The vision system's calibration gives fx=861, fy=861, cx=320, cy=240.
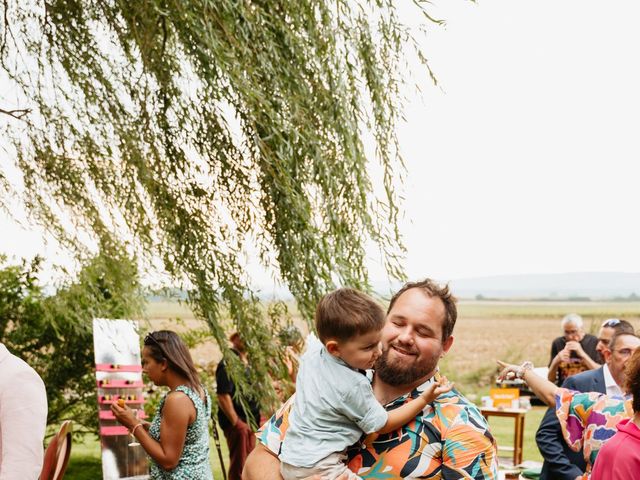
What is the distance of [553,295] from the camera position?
35.5 meters

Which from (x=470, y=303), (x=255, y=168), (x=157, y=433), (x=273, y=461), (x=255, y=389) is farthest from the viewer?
(x=470, y=303)

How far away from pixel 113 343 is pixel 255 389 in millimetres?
1829

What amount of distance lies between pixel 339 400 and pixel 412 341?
10.1 inches

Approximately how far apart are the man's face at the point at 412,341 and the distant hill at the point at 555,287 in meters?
26.4

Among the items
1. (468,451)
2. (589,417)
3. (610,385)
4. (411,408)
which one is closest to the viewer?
(468,451)

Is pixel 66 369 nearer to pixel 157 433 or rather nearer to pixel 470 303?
pixel 157 433

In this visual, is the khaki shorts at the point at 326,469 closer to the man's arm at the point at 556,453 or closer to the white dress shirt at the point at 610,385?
the man's arm at the point at 556,453

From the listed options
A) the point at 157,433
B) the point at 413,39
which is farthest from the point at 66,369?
the point at 413,39

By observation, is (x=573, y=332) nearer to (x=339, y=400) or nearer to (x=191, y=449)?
(x=191, y=449)

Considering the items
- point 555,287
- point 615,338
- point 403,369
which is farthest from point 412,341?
point 555,287

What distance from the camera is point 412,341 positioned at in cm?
231

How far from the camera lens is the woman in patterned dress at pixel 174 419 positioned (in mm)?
3676

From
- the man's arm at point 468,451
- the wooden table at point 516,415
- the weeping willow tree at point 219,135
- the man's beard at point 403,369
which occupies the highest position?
the weeping willow tree at point 219,135

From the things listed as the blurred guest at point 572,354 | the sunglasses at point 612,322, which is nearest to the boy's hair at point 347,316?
the sunglasses at point 612,322
